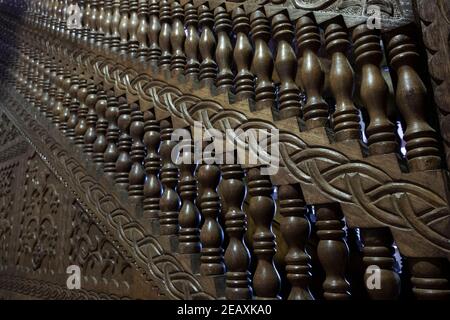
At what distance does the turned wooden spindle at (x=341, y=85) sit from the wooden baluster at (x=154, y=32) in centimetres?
80

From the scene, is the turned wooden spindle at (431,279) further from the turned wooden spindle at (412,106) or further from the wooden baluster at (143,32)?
the wooden baluster at (143,32)

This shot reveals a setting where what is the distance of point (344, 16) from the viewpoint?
1108 millimetres

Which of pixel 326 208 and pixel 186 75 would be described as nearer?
pixel 326 208

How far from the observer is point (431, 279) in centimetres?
87

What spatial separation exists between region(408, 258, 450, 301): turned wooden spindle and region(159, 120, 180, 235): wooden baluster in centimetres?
86

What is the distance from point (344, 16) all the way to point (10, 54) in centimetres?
270

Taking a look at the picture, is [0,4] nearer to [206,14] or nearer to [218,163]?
[206,14]

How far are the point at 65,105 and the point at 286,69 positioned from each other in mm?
1475

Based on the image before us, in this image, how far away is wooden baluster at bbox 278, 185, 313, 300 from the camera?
41.9 inches

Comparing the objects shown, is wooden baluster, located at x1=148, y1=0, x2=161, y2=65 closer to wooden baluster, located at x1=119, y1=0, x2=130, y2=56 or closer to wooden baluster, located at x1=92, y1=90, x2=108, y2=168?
wooden baluster, located at x1=119, y1=0, x2=130, y2=56

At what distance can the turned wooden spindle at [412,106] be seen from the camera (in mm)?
916

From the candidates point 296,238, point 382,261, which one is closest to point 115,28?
point 296,238

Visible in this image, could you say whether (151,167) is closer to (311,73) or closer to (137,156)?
(137,156)

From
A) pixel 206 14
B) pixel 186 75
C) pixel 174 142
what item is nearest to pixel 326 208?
pixel 174 142
